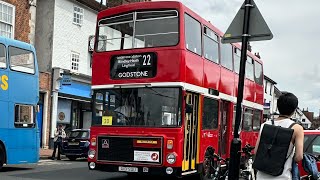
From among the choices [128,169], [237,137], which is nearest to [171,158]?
[128,169]

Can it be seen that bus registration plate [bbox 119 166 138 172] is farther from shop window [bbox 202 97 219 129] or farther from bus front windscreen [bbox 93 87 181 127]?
shop window [bbox 202 97 219 129]

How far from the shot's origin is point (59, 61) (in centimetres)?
2652

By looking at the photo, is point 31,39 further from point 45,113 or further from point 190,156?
point 190,156

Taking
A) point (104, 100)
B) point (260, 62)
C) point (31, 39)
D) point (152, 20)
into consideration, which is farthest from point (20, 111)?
point (31, 39)

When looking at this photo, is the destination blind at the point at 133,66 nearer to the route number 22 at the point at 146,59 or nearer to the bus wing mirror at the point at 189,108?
the route number 22 at the point at 146,59

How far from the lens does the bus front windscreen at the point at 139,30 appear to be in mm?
11078

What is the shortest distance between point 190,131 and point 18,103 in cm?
635

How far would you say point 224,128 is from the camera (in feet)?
45.4

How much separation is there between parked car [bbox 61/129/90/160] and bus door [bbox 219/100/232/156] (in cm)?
859

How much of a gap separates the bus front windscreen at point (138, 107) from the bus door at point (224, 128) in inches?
119

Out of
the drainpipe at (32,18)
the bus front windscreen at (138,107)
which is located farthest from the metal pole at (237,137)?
the drainpipe at (32,18)

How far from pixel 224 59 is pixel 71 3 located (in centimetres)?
1612

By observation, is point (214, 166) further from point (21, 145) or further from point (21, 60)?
point (21, 60)

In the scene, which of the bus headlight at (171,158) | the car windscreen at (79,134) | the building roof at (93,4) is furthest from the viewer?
the building roof at (93,4)
